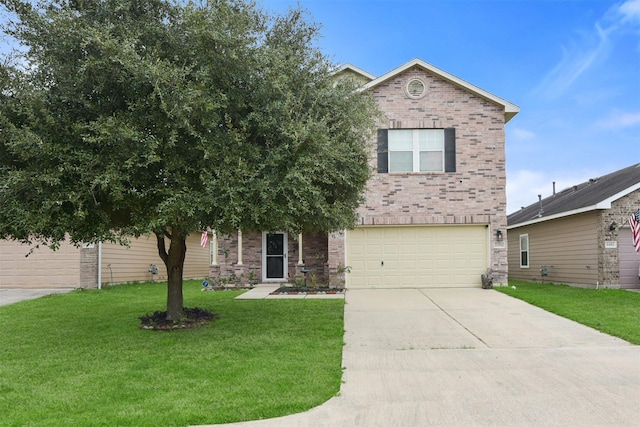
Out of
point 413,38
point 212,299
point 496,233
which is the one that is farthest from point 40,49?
point 496,233

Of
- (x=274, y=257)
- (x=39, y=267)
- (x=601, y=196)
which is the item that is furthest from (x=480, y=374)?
(x=39, y=267)

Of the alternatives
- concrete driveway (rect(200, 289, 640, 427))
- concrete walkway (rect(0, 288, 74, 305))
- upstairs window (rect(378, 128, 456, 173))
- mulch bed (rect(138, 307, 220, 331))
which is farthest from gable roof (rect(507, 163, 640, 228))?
concrete walkway (rect(0, 288, 74, 305))

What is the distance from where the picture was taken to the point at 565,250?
1748 centimetres

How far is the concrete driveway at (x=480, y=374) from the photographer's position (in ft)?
14.8

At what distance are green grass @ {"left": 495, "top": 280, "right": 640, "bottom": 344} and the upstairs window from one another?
4255 mm

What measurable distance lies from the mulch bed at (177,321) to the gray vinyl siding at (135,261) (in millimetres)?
6248

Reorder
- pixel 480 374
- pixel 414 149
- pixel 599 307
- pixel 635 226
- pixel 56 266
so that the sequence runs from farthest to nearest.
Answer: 1. pixel 56 266
2. pixel 414 149
3. pixel 635 226
4. pixel 599 307
5. pixel 480 374

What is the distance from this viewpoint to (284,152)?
725cm

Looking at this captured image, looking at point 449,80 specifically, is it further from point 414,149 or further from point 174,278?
point 174,278

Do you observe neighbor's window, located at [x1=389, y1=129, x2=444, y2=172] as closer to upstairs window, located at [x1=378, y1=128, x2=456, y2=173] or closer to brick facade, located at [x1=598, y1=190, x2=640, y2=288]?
upstairs window, located at [x1=378, y1=128, x2=456, y2=173]

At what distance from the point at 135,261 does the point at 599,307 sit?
15.8 metres

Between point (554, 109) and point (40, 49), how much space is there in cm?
1418

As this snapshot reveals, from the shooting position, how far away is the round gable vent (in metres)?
15.1

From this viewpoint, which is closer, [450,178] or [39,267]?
[450,178]
